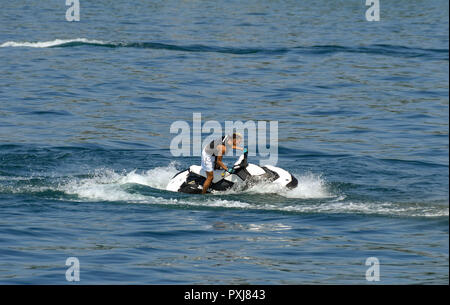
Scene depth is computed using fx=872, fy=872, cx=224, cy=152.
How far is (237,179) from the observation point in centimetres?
2417

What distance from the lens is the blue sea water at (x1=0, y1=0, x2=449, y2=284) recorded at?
1794cm

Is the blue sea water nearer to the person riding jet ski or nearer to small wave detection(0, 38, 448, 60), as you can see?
small wave detection(0, 38, 448, 60)

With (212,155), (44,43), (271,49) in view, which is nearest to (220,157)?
(212,155)

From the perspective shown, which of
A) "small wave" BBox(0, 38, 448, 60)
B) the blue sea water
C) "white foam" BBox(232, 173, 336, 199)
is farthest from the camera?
"small wave" BBox(0, 38, 448, 60)

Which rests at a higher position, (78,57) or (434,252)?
(78,57)

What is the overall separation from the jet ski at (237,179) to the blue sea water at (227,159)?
0.31 meters

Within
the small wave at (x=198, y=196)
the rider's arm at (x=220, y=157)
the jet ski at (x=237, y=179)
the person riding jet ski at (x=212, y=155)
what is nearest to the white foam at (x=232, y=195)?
the small wave at (x=198, y=196)

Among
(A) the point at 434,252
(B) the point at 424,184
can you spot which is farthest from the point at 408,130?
(A) the point at 434,252

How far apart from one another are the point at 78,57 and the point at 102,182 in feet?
84.3

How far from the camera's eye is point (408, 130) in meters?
32.6

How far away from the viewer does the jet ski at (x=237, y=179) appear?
24062 mm

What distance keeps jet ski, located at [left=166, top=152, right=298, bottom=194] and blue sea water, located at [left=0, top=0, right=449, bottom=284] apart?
31cm

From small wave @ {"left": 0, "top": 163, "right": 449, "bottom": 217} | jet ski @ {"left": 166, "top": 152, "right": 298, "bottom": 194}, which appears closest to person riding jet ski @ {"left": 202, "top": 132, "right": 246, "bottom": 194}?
jet ski @ {"left": 166, "top": 152, "right": 298, "bottom": 194}

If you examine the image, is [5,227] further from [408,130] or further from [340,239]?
[408,130]
